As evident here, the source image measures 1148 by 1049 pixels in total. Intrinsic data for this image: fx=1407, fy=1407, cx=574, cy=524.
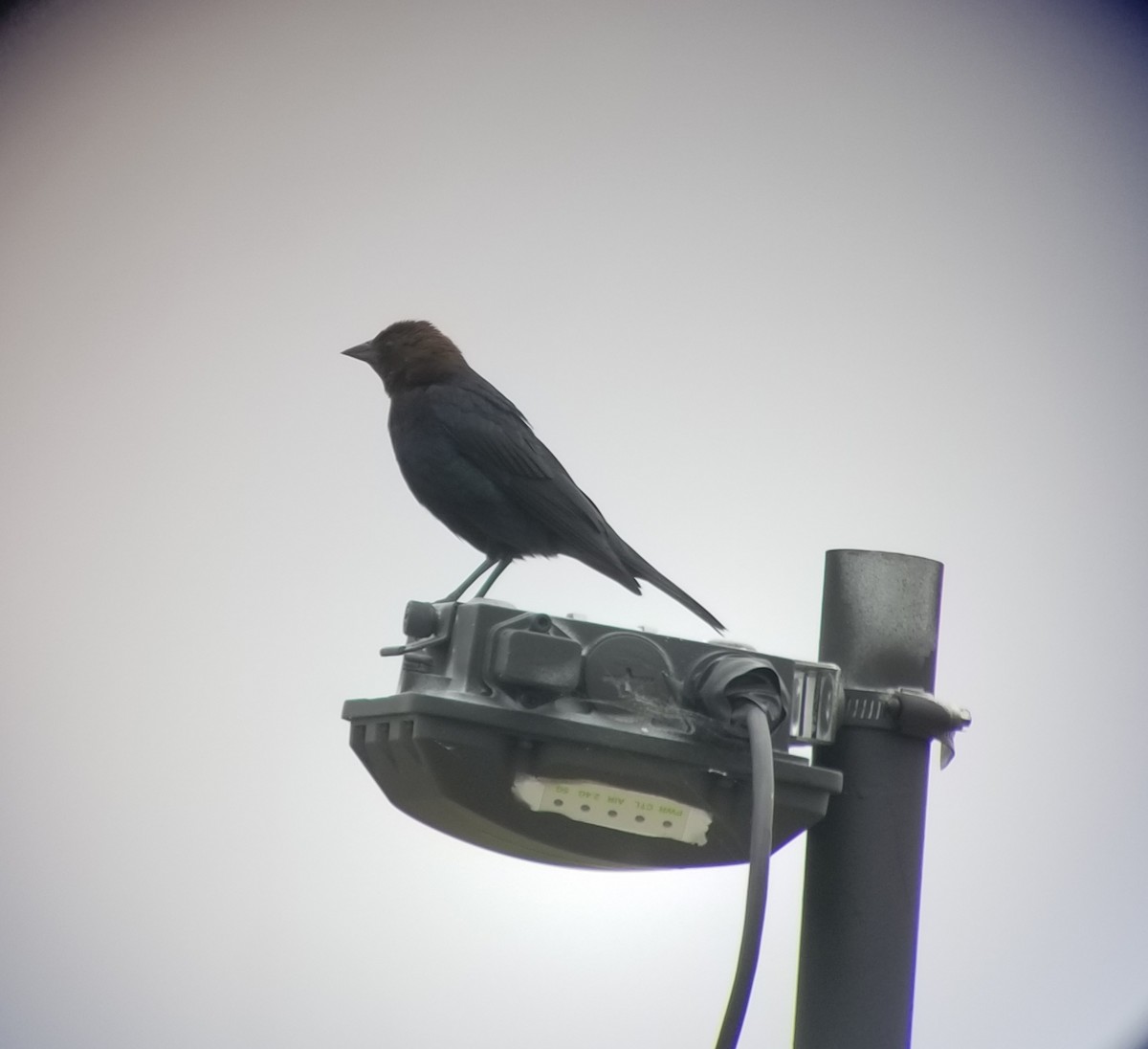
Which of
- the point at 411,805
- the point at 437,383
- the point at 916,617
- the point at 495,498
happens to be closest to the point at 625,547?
the point at 495,498

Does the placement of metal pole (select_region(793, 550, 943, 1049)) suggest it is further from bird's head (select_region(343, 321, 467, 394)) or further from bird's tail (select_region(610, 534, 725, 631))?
bird's head (select_region(343, 321, 467, 394))

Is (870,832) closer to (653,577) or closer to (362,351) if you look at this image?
(653,577)

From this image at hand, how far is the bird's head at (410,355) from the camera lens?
178 inches

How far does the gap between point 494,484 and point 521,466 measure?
0.32 feet

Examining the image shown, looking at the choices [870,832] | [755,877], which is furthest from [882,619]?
[755,877]

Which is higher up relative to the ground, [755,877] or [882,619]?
[882,619]

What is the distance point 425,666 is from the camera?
5.53ft

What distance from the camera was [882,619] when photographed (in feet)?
6.36

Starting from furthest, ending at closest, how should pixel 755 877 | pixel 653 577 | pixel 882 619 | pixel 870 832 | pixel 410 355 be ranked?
pixel 410 355, pixel 653 577, pixel 882 619, pixel 870 832, pixel 755 877

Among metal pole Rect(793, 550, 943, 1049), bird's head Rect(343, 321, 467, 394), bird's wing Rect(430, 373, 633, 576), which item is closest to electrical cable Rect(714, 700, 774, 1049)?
metal pole Rect(793, 550, 943, 1049)

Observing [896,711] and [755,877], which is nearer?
[755,877]

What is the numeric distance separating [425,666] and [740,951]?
0.49m

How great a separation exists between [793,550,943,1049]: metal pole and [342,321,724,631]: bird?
1801 millimetres

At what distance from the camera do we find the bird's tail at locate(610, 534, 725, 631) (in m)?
3.80
